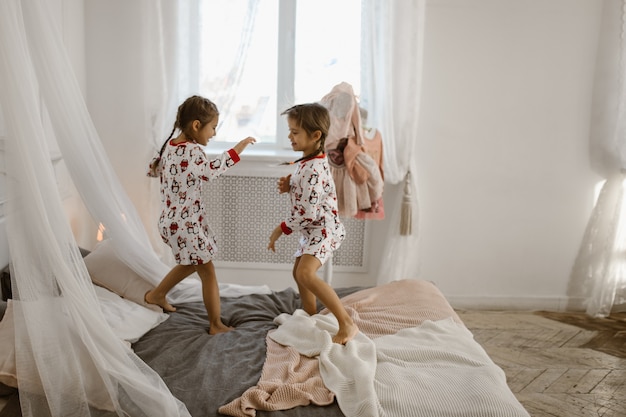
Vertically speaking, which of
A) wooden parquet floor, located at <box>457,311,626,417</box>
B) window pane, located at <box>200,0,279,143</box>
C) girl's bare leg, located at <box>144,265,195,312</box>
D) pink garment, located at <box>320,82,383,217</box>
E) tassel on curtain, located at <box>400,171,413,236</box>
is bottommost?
wooden parquet floor, located at <box>457,311,626,417</box>

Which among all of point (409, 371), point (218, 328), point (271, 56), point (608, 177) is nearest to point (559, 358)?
point (608, 177)

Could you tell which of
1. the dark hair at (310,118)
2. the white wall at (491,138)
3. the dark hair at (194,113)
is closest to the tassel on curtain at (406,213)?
the white wall at (491,138)

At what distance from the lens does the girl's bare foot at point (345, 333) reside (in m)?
2.68

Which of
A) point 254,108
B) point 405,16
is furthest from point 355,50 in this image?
point 254,108

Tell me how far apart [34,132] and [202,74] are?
230 cm

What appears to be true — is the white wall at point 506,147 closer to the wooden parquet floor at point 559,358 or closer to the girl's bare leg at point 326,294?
the wooden parquet floor at point 559,358

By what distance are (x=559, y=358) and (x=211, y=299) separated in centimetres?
186

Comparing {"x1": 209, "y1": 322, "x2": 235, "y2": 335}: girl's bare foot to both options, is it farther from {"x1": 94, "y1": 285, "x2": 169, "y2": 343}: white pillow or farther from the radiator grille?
the radiator grille

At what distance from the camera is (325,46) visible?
4.22m

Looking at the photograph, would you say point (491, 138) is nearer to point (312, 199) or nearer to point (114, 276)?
point (312, 199)

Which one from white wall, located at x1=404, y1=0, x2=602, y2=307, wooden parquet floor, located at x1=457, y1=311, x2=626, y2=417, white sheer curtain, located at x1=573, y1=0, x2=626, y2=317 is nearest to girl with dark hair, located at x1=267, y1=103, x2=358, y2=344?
wooden parquet floor, located at x1=457, y1=311, x2=626, y2=417

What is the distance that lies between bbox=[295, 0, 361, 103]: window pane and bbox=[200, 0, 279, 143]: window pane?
159 mm

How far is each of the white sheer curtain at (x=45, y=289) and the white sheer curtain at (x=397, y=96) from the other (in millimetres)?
2164

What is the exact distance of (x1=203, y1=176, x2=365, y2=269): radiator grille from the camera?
4250 mm
